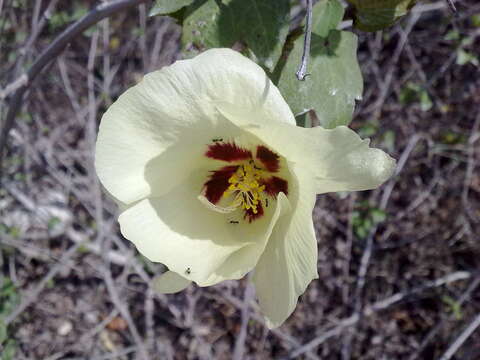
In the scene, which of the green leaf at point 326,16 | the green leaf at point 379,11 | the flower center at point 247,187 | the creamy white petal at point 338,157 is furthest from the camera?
the flower center at point 247,187

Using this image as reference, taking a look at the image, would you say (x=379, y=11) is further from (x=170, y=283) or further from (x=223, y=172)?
(x=170, y=283)

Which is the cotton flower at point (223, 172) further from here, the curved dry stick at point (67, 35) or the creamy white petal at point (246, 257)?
the curved dry stick at point (67, 35)

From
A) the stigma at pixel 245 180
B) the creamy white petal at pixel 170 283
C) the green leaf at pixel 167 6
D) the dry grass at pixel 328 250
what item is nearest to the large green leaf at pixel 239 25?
the green leaf at pixel 167 6

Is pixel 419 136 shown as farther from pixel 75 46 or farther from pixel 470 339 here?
pixel 75 46

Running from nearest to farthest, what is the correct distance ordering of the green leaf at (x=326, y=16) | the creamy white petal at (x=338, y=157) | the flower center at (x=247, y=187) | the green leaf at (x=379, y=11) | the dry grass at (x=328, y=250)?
the creamy white petal at (x=338, y=157) < the green leaf at (x=379, y=11) < the green leaf at (x=326, y=16) < the flower center at (x=247, y=187) < the dry grass at (x=328, y=250)

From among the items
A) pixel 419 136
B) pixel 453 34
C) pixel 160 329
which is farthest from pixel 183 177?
pixel 160 329
